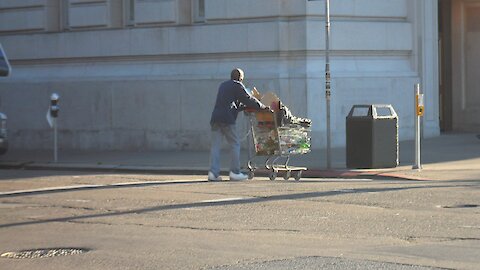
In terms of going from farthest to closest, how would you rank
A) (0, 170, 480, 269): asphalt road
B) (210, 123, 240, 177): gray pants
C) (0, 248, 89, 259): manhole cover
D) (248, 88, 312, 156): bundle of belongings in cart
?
(210, 123, 240, 177): gray pants, (248, 88, 312, 156): bundle of belongings in cart, (0, 248, 89, 259): manhole cover, (0, 170, 480, 269): asphalt road

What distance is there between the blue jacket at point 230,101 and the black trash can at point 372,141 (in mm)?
2793

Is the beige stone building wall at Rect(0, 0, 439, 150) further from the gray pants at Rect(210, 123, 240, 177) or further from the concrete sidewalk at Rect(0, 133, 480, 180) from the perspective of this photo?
the gray pants at Rect(210, 123, 240, 177)

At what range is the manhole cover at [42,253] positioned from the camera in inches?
383

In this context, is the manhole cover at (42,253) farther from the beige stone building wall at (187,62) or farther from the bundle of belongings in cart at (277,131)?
the beige stone building wall at (187,62)

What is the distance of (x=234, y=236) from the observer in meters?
10.6

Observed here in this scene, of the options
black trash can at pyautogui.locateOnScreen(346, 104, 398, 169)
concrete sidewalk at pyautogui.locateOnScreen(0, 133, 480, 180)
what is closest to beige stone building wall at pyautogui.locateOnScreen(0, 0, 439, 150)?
concrete sidewalk at pyautogui.locateOnScreen(0, 133, 480, 180)

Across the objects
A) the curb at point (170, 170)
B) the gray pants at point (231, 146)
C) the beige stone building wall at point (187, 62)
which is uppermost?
the beige stone building wall at point (187, 62)

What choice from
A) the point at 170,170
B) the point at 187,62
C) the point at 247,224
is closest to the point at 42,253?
the point at 247,224

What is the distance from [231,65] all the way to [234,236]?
13.7 metres

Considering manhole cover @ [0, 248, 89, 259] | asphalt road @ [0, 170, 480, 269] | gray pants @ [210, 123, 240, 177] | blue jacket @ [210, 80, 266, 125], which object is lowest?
manhole cover @ [0, 248, 89, 259]

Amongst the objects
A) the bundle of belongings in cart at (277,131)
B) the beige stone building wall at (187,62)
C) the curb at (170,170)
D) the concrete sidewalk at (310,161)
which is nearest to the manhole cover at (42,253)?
the bundle of belongings in cart at (277,131)

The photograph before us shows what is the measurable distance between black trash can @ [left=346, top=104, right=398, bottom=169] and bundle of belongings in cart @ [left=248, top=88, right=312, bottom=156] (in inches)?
80.2

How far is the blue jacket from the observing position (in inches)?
656

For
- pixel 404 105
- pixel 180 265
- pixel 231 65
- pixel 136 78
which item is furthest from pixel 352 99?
pixel 180 265
